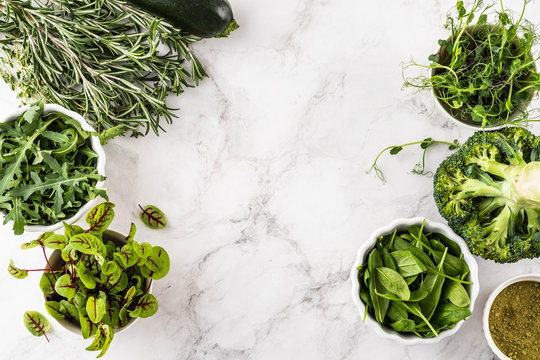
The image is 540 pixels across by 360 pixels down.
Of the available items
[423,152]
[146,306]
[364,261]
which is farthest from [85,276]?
[423,152]

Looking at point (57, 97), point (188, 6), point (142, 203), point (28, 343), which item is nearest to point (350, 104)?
point (188, 6)

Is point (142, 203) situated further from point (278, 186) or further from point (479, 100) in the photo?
point (479, 100)

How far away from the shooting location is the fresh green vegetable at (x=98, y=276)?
1.00m

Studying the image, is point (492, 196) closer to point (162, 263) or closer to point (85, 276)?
point (162, 263)

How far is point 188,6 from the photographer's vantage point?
1167 mm

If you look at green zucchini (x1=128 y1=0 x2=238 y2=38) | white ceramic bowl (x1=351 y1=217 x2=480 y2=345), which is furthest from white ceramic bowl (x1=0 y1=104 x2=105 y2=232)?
white ceramic bowl (x1=351 y1=217 x2=480 y2=345)

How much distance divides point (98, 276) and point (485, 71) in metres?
0.95

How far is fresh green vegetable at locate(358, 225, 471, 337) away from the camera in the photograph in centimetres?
112

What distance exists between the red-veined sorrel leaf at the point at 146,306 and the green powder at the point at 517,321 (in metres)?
0.81

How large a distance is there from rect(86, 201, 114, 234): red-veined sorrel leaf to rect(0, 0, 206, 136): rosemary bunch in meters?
0.18

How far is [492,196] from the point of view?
114 cm

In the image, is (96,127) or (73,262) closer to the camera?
(73,262)

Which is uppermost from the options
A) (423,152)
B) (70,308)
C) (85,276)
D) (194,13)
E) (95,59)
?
(194,13)

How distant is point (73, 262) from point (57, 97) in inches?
16.3
